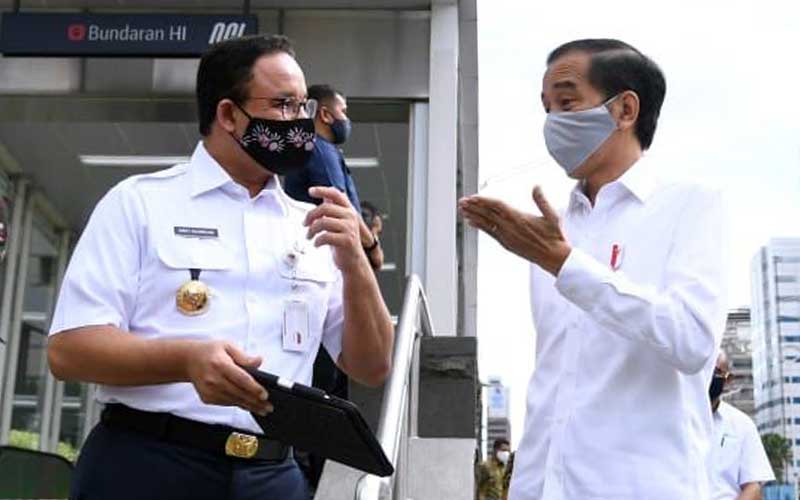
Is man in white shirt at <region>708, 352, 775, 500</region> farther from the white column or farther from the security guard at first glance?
the security guard

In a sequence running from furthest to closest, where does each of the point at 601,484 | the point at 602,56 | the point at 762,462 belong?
1. the point at 762,462
2. the point at 602,56
3. the point at 601,484

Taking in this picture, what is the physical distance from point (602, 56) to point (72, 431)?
12003 mm

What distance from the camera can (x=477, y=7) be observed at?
7961mm

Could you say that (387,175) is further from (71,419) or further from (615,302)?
(615,302)

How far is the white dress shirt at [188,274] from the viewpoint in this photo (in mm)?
2018

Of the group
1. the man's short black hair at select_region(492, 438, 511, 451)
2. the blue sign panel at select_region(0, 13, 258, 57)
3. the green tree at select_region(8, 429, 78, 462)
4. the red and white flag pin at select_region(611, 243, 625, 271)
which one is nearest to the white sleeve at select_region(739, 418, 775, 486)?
the red and white flag pin at select_region(611, 243, 625, 271)

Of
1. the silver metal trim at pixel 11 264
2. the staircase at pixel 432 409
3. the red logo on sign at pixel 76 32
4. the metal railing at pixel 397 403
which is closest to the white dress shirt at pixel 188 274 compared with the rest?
the metal railing at pixel 397 403

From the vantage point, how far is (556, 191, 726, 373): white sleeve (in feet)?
6.50

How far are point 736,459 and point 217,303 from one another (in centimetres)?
383

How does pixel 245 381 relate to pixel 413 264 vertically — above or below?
below

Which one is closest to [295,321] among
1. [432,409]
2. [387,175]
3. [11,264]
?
[432,409]

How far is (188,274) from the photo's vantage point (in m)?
2.05

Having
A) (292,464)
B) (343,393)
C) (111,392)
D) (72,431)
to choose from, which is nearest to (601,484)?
(292,464)

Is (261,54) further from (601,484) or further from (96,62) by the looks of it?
(96,62)
